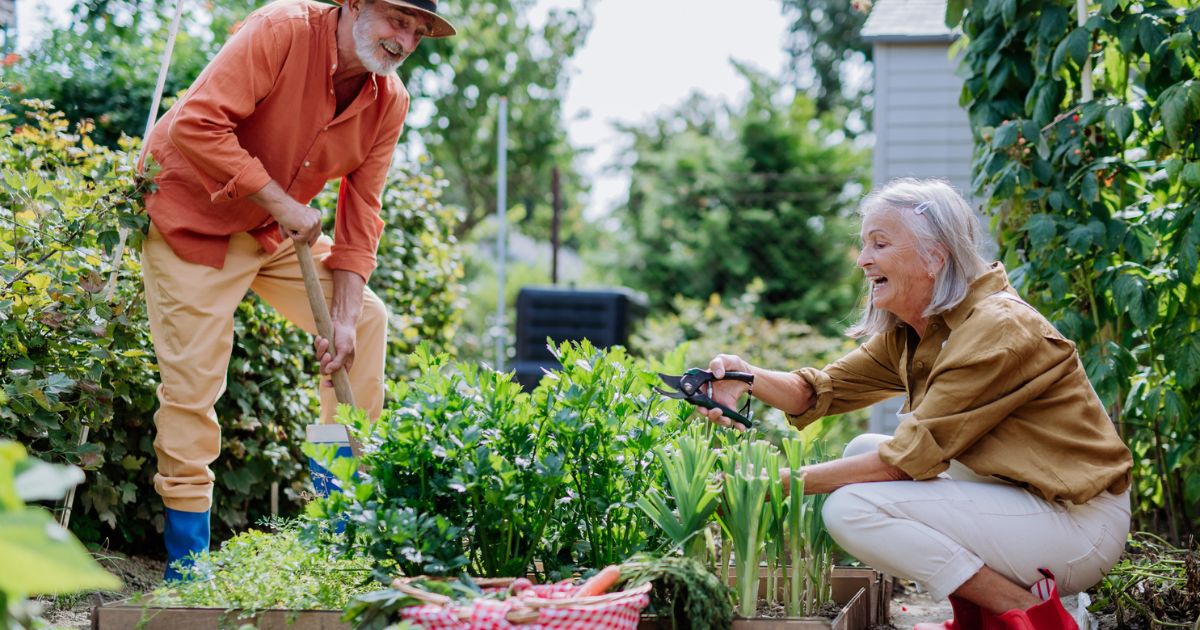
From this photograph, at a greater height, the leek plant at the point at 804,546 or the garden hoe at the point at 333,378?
the garden hoe at the point at 333,378

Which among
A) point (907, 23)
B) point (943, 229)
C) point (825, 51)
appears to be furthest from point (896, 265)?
point (825, 51)

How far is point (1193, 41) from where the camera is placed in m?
3.14

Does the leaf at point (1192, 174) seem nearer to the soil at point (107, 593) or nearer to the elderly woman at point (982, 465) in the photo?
the elderly woman at point (982, 465)

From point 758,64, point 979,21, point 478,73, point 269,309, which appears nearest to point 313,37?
point 269,309

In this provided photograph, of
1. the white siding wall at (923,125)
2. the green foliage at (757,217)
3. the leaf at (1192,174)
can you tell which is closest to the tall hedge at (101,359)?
the leaf at (1192,174)

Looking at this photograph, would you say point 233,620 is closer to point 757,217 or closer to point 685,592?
point 685,592

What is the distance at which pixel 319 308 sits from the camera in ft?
10.1

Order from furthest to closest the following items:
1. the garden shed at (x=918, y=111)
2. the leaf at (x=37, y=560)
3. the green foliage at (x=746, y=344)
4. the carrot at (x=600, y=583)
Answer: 1. the green foliage at (x=746, y=344)
2. the garden shed at (x=918, y=111)
3. the carrot at (x=600, y=583)
4. the leaf at (x=37, y=560)

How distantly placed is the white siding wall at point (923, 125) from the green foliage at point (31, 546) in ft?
24.8

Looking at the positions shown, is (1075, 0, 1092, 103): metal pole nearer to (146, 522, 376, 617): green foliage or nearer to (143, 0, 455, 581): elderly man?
(143, 0, 455, 581): elderly man

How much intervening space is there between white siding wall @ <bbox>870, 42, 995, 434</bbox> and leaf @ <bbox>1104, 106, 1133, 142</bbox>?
4.97 metres

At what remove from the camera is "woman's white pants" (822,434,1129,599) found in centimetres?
236

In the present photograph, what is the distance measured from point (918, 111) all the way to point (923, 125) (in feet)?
0.36

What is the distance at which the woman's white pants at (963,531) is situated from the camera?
236 centimetres
